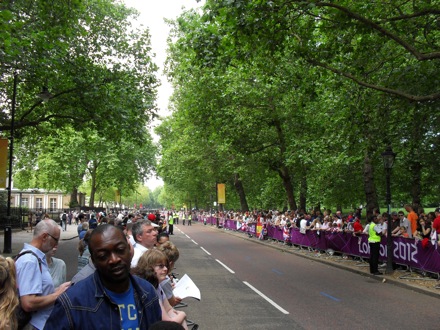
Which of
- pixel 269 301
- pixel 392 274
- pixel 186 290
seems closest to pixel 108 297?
pixel 186 290

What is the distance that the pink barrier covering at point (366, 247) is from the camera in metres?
11.8

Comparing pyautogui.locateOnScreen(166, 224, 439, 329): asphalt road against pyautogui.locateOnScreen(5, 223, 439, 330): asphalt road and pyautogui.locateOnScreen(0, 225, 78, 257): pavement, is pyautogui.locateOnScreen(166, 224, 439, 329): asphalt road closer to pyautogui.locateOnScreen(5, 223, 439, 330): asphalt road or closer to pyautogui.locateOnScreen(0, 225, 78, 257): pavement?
pyautogui.locateOnScreen(5, 223, 439, 330): asphalt road

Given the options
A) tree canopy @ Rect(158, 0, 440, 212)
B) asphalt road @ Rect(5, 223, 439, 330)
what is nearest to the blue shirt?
asphalt road @ Rect(5, 223, 439, 330)

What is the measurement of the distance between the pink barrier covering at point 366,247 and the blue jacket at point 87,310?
1143 cm

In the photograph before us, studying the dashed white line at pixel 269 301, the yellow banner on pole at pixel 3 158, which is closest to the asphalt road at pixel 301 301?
the dashed white line at pixel 269 301

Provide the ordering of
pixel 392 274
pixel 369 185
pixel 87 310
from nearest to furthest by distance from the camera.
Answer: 1. pixel 87 310
2. pixel 392 274
3. pixel 369 185

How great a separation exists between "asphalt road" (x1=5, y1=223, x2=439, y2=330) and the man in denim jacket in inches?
210

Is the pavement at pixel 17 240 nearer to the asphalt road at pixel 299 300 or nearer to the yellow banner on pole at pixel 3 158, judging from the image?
the yellow banner on pole at pixel 3 158

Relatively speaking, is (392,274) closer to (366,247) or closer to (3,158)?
(366,247)

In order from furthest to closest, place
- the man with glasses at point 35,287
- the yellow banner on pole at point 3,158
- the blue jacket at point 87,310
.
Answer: the yellow banner on pole at point 3,158 < the man with glasses at point 35,287 < the blue jacket at point 87,310

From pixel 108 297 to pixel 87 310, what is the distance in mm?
114

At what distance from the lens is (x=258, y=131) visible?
84.5 ft

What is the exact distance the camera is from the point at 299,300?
952cm

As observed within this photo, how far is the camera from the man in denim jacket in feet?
6.75
